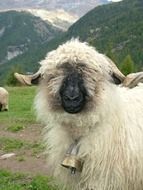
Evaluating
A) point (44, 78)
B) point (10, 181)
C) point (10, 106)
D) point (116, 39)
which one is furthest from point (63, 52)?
point (116, 39)

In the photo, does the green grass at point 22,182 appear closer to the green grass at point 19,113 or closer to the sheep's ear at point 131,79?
the green grass at point 19,113

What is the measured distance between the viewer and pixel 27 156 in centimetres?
1126

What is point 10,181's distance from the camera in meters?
9.38

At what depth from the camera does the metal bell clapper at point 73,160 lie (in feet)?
20.0

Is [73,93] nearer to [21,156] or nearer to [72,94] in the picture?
[72,94]

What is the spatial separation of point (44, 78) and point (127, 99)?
1.31 meters

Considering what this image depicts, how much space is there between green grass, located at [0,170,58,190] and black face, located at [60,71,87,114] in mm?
2906

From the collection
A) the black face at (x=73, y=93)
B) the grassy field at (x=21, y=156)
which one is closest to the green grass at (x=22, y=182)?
the grassy field at (x=21, y=156)

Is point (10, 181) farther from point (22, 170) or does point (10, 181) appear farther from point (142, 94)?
point (142, 94)

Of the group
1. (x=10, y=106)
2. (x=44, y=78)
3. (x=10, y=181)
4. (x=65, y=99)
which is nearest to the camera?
(x=65, y=99)

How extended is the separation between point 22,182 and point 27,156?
2.01 m

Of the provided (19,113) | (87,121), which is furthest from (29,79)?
(19,113)

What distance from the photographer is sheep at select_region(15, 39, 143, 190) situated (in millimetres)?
5871

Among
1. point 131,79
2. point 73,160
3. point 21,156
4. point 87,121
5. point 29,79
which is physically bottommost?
point 21,156
